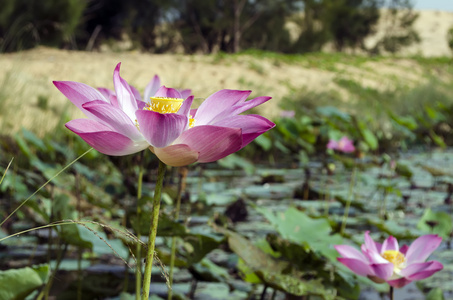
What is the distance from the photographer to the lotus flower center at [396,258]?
0.93 metres

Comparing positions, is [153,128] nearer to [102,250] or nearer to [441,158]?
[102,250]

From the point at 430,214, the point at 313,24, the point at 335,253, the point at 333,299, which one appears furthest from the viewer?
the point at 313,24

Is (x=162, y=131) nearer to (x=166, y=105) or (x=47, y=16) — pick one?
(x=166, y=105)

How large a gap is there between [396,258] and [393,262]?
0.01 m

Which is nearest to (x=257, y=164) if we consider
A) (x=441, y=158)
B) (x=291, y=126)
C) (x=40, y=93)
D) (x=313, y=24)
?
(x=291, y=126)

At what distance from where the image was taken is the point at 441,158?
4723 mm

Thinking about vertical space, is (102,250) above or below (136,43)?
below

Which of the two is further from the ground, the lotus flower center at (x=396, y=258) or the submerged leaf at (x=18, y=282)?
the lotus flower center at (x=396, y=258)

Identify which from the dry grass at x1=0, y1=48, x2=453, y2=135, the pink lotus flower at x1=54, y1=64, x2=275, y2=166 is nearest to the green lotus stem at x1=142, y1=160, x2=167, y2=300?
the pink lotus flower at x1=54, y1=64, x2=275, y2=166

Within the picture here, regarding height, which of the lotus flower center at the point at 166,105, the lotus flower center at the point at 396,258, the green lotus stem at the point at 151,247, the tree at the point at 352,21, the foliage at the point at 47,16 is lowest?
the lotus flower center at the point at 396,258

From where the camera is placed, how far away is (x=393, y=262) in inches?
36.9

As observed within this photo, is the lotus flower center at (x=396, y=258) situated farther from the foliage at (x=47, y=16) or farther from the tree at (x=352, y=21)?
the tree at (x=352, y=21)

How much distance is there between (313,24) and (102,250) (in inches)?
713

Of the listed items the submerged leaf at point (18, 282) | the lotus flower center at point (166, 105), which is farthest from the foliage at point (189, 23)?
the lotus flower center at point (166, 105)
